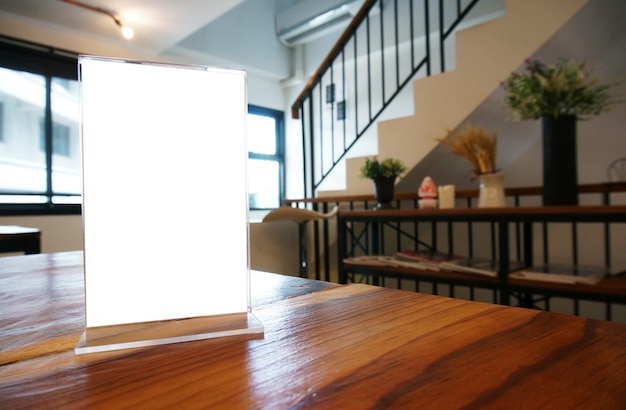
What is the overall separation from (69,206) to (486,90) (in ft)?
10.8

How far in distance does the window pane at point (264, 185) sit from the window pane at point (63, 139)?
1.96m

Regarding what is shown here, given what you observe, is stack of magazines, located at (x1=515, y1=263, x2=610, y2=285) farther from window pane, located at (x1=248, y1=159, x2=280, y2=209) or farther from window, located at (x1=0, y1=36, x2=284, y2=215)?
window pane, located at (x1=248, y1=159, x2=280, y2=209)

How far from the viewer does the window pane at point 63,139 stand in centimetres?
314

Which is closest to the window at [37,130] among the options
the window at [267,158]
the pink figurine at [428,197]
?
the pink figurine at [428,197]

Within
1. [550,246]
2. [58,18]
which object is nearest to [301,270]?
[550,246]

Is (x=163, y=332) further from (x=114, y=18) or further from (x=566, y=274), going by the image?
(x=114, y=18)

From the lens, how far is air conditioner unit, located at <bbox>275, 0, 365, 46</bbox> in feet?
12.8

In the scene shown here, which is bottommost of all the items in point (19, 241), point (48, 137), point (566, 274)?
point (566, 274)

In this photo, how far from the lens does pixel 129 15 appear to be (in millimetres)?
2838

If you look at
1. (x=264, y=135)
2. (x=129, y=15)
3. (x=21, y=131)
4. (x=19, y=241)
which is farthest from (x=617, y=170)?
(x=21, y=131)

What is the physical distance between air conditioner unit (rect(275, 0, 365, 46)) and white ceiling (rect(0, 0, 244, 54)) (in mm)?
1492

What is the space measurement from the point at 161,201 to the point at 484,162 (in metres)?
1.62

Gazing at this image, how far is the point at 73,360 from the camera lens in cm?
26

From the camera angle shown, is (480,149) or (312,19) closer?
(480,149)
